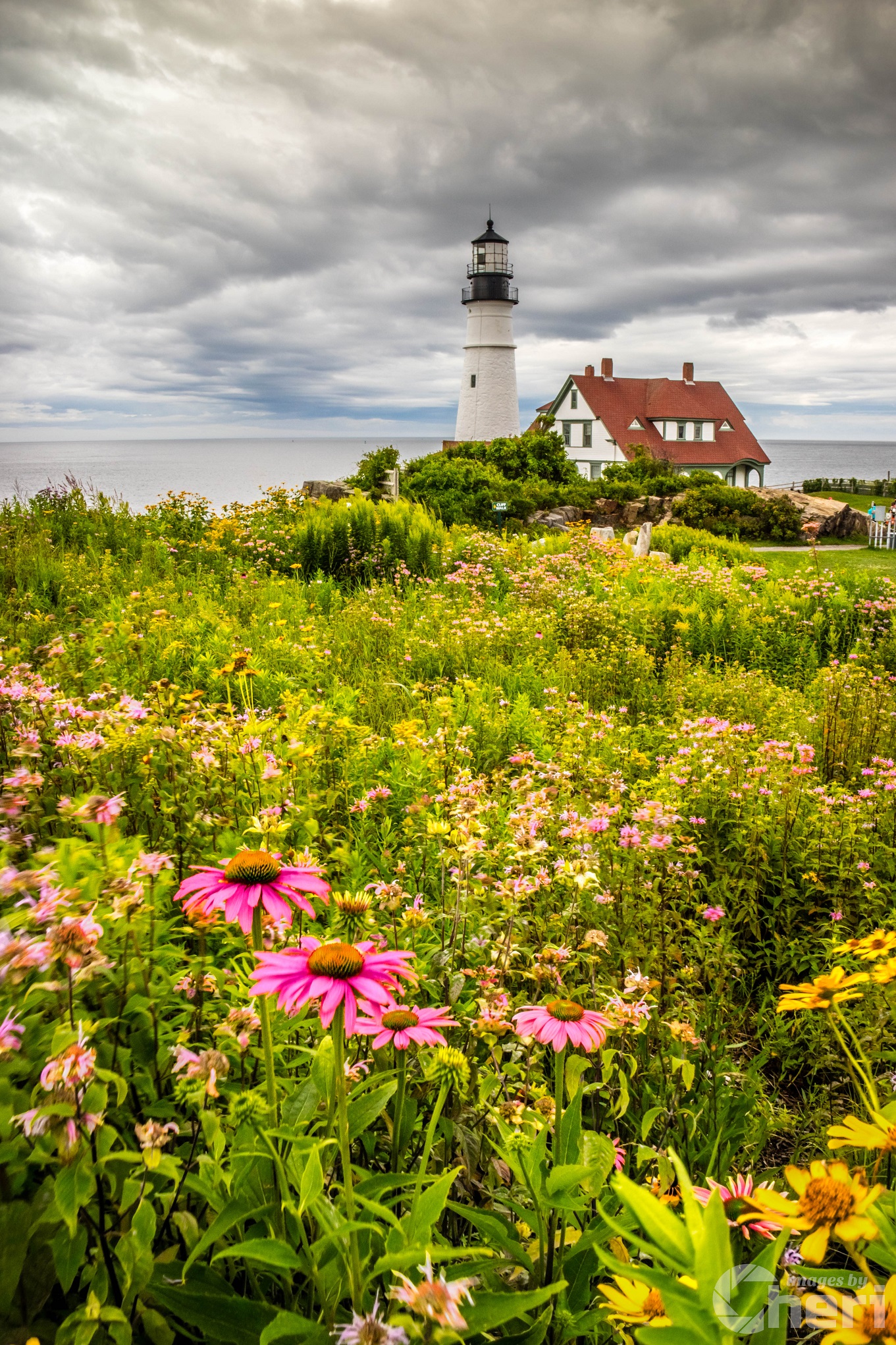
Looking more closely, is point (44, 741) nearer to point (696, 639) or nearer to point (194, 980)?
point (194, 980)

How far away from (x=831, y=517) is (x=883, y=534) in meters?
1.61

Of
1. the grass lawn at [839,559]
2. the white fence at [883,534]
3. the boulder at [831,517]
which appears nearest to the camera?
the grass lawn at [839,559]

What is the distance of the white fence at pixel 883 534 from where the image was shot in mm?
20062

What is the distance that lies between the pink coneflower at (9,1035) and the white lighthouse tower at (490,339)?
38298mm

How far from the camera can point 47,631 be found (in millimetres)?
6164

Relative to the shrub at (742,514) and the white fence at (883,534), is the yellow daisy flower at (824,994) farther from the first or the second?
the white fence at (883,534)

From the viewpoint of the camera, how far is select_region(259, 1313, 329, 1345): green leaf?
935 millimetres

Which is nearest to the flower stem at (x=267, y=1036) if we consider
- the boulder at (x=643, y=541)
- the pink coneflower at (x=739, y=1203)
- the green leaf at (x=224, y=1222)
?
the green leaf at (x=224, y=1222)

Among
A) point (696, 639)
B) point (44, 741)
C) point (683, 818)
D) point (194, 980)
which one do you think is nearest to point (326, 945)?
point (194, 980)

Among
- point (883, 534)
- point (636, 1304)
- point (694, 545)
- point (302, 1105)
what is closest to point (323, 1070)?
point (302, 1105)

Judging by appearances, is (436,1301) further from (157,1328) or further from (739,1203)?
(157,1328)

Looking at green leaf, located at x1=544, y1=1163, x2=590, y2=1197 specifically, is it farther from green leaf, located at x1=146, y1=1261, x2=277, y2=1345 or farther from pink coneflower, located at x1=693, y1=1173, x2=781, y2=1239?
green leaf, located at x1=146, y1=1261, x2=277, y2=1345

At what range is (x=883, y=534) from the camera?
20312 millimetres

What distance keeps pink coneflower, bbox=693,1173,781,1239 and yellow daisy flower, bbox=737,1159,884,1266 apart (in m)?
0.09
